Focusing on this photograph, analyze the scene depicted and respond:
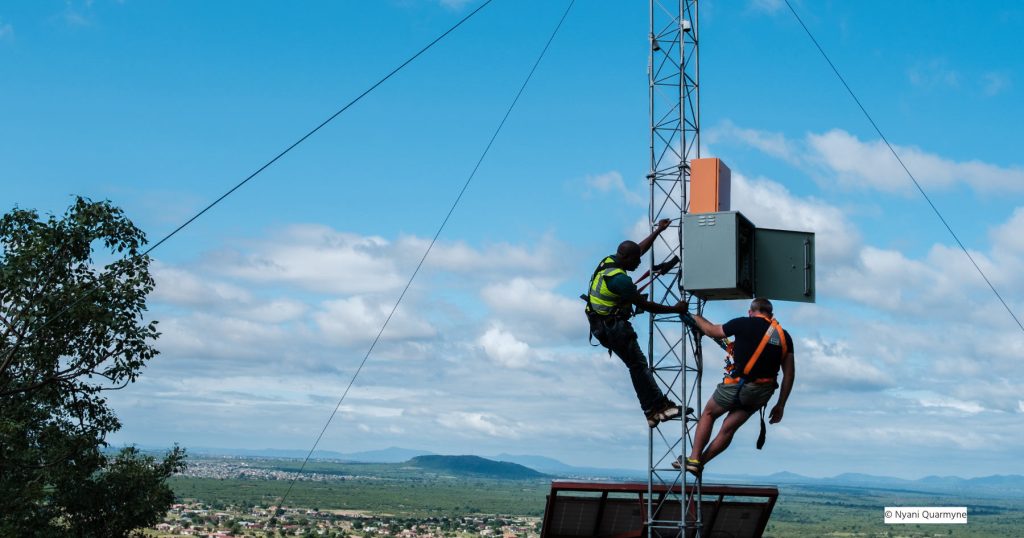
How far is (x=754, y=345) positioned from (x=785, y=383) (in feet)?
1.94

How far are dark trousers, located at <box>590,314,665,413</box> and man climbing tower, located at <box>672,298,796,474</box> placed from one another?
31.0 inches

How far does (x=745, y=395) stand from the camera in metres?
11.4

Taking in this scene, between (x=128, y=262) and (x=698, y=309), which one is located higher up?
(x=128, y=262)

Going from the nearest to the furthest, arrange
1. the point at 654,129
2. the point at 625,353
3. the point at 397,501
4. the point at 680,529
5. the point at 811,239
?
1. the point at 625,353
2. the point at 811,239
3. the point at 680,529
4. the point at 654,129
5. the point at 397,501

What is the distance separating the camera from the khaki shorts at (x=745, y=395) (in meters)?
11.3

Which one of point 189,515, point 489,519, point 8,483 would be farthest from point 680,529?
point 489,519

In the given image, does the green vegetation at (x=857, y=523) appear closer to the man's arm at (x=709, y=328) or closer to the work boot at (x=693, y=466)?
the work boot at (x=693, y=466)

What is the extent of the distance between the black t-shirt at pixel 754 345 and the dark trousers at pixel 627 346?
1.19 meters

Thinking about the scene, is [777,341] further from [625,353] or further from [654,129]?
[654,129]

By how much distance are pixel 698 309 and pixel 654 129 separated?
2.85 metres

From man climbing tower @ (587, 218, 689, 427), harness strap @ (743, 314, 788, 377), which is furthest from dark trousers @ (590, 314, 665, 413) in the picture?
harness strap @ (743, 314, 788, 377)

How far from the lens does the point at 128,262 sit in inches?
771

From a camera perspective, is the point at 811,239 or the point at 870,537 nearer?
the point at 811,239

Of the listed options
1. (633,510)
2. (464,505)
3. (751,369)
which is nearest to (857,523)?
(464,505)
